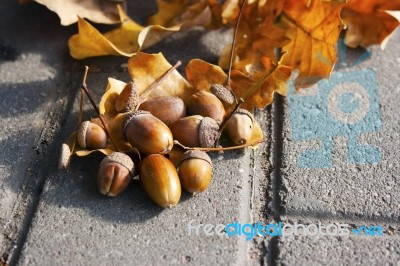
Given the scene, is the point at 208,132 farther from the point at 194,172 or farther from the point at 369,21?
the point at 369,21

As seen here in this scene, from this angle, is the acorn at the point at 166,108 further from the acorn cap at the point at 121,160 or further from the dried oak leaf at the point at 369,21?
the dried oak leaf at the point at 369,21

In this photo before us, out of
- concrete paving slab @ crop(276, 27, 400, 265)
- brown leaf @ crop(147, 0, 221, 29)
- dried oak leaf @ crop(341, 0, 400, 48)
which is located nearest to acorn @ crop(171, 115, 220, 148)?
concrete paving slab @ crop(276, 27, 400, 265)

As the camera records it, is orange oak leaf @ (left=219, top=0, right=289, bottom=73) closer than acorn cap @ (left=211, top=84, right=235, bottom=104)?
No

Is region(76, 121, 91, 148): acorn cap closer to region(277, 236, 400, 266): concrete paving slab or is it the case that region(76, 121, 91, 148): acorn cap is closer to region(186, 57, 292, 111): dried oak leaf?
region(186, 57, 292, 111): dried oak leaf

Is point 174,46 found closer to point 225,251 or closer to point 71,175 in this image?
point 71,175

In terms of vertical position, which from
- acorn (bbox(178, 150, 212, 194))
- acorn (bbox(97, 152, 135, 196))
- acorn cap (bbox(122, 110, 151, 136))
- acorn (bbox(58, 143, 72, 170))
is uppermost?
acorn cap (bbox(122, 110, 151, 136))

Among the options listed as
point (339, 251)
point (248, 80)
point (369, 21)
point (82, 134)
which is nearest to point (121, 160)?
point (82, 134)

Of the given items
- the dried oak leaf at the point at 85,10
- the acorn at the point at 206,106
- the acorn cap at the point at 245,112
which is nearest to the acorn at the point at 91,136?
the acorn at the point at 206,106
